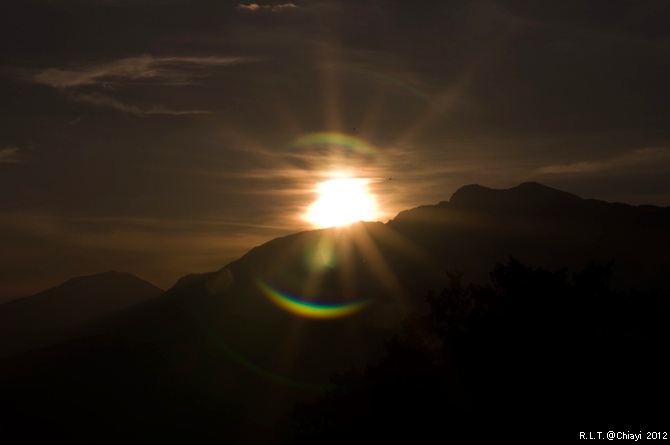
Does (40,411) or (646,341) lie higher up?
(646,341)

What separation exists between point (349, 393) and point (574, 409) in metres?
14.5

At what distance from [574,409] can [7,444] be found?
163306mm

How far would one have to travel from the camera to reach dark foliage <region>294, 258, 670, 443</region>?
117 feet

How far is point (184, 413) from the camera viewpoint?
190 meters

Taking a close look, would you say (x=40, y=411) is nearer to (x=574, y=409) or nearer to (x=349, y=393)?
(x=349, y=393)

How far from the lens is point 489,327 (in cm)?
4106

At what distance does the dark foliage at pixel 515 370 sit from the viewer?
35594 mm

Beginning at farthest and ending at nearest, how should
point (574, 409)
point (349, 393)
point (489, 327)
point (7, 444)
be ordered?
1. point (7, 444)
2. point (349, 393)
3. point (489, 327)
4. point (574, 409)

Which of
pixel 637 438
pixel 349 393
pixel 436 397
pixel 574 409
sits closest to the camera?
pixel 637 438

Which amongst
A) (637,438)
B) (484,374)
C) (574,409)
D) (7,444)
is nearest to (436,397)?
(484,374)

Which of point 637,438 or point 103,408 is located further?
point 103,408

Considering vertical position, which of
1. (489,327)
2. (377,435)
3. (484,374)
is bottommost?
(377,435)

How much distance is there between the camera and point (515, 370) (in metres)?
38.2

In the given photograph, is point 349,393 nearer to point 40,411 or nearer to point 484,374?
point 484,374
